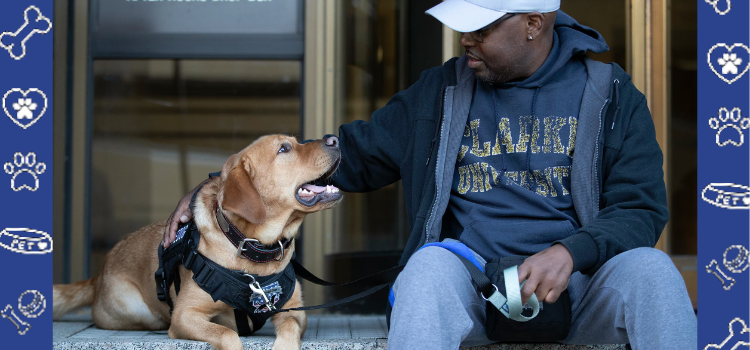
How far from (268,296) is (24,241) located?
3.08 feet

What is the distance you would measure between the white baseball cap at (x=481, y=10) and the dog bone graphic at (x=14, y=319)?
1.72m

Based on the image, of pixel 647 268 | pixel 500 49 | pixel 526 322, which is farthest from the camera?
pixel 500 49

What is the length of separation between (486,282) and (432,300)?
22 centimetres

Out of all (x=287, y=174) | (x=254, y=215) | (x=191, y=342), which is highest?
(x=287, y=174)

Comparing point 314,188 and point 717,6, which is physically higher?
point 717,6

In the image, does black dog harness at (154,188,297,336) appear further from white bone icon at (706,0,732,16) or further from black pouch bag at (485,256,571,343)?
white bone icon at (706,0,732,16)

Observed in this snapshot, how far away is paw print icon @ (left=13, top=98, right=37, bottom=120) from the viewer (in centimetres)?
203

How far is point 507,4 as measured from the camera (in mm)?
2408

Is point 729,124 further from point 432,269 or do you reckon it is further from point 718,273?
point 432,269

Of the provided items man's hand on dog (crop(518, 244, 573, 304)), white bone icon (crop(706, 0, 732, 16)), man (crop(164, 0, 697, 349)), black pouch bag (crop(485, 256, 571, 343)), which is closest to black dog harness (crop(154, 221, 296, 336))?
man (crop(164, 0, 697, 349))

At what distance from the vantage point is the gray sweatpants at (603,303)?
177 centimetres

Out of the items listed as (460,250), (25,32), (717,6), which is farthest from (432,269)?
(25,32)

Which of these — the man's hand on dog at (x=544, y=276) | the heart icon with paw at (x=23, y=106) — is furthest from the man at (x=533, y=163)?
the heart icon with paw at (x=23, y=106)

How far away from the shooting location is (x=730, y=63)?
1.98 metres
